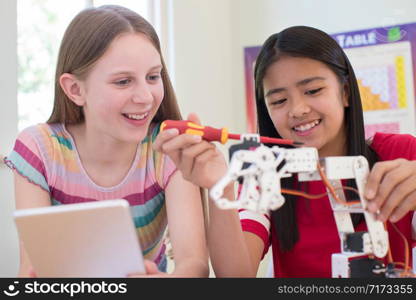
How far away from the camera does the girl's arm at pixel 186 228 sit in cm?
111

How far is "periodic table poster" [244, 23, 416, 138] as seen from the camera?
2.68 meters

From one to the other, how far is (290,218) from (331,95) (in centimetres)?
34

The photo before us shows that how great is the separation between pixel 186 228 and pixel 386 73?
6.23ft

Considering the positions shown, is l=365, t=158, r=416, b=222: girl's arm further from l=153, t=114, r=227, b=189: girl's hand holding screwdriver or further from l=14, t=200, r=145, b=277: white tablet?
l=14, t=200, r=145, b=277: white tablet

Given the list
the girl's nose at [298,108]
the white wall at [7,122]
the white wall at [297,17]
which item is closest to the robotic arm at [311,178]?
the girl's nose at [298,108]

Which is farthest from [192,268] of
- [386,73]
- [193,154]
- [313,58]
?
[386,73]

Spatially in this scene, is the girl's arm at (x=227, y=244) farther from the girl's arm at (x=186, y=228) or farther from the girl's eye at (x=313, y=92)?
the girl's eye at (x=313, y=92)

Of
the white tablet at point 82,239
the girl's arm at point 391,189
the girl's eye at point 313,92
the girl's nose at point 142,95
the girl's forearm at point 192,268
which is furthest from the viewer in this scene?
the girl's eye at point 313,92

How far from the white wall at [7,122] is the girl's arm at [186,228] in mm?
550

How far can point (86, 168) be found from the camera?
4.52 ft

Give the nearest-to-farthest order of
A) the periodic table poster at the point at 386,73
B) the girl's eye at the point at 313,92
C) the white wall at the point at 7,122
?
the girl's eye at the point at 313,92 → the white wall at the point at 7,122 → the periodic table poster at the point at 386,73

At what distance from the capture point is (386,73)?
8.95ft

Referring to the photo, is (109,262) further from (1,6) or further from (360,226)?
(1,6)

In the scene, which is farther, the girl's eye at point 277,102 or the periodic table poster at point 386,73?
the periodic table poster at point 386,73
